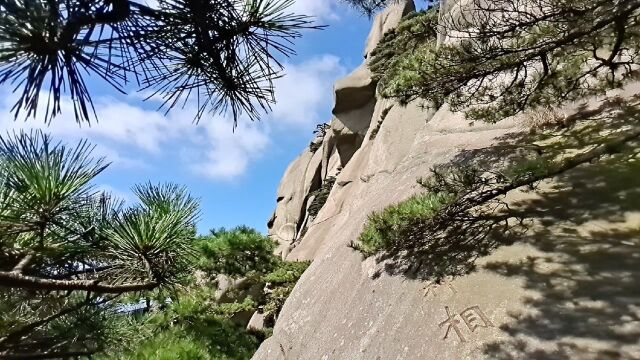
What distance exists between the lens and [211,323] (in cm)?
857

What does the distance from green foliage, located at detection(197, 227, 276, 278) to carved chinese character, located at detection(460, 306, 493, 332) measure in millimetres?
5712

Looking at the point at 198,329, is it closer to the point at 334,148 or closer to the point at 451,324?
the point at 451,324

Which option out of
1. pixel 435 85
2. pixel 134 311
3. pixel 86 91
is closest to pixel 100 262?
pixel 86 91

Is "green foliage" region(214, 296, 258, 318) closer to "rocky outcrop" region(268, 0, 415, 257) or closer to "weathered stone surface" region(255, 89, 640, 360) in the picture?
"weathered stone surface" region(255, 89, 640, 360)

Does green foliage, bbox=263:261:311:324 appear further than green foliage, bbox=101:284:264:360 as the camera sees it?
Yes

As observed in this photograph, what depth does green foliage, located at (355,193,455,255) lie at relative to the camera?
4047 millimetres

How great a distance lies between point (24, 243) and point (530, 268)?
3.35 m

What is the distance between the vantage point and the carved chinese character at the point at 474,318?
10.4ft

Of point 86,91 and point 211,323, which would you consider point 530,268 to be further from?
point 211,323

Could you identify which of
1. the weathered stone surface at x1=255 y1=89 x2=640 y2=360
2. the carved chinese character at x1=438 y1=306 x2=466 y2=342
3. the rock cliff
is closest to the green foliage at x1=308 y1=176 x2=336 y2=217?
the rock cliff

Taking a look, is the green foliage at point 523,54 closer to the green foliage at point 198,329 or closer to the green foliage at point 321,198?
the green foliage at point 198,329

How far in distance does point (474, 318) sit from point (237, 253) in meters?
6.39

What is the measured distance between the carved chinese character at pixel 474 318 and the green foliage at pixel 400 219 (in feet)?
3.02

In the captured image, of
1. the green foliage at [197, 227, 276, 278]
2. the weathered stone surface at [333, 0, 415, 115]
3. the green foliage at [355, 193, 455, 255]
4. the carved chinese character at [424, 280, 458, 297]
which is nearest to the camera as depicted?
the carved chinese character at [424, 280, 458, 297]
